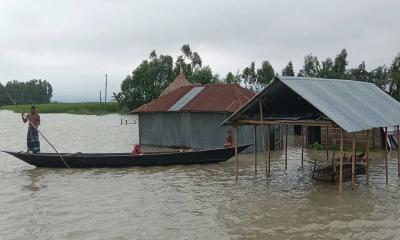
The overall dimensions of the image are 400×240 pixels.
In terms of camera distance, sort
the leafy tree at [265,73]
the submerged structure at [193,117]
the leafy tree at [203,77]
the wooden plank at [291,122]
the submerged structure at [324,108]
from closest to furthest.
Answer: the submerged structure at [324,108] < the wooden plank at [291,122] < the submerged structure at [193,117] < the leafy tree at [203,77] < the leafy tree at [265,73]

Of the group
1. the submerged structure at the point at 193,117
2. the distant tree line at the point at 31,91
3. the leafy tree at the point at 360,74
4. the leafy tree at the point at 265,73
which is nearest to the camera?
the submerged structure at the point at 193,117

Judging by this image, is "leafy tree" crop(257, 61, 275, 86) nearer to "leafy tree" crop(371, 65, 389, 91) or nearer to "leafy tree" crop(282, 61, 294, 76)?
"leafy tree" crop(282, 61, 294, 76)

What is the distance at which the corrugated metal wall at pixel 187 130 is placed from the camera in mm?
21828

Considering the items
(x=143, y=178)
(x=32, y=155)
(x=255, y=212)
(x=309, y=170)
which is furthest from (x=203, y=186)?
(x=32, y=155)

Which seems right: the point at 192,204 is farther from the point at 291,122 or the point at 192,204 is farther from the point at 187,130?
the point at 187,130

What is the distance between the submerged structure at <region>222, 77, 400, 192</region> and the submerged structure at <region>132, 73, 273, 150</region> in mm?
6248

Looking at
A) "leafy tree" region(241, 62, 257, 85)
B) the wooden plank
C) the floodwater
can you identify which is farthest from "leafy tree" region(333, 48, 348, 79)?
the wooden plank

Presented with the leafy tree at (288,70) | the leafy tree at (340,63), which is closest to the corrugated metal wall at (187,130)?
the leafy tree at (340,63)

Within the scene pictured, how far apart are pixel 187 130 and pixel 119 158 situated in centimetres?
649

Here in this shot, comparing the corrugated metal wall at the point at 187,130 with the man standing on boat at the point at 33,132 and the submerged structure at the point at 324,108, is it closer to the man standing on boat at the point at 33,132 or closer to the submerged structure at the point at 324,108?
the submerged structure at the point at 324,108

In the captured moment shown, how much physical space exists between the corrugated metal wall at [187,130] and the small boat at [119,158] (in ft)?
9.61

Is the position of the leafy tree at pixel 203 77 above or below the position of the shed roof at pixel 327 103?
above

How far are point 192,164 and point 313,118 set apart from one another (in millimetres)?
6009

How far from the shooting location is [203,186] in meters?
14.3
